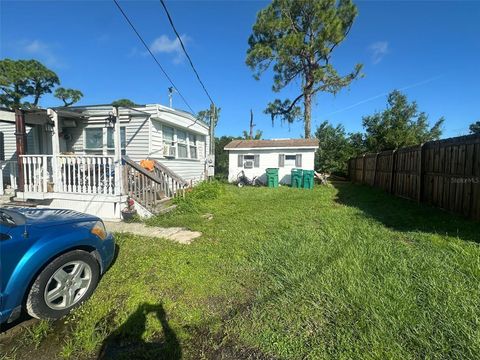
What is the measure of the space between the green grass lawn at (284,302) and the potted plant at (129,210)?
1.59 meters

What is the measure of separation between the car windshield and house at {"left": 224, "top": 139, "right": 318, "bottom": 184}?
1372cm

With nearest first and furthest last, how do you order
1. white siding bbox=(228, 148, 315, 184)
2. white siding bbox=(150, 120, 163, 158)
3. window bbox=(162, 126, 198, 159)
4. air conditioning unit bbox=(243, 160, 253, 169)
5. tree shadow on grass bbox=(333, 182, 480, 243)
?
1. tree shadow on grass bbox=(333, 182, 480, 243)
2. white siding bbox=(150, 120, 163, 158)
3. window bbox=(162, 126, 198, 159)
4. white siding bbox=(228, 148, 315, 184)
5. air conditioning unit bbox=(243, 160, 253, 169)

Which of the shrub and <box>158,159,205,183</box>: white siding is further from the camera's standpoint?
<box>158,159,205,183</box>: white siding

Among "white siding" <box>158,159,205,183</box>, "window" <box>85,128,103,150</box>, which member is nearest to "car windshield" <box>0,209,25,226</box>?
"white siding" <box>158,159,205,183</box>

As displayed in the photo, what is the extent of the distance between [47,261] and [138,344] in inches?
44.6

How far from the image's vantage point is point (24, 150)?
631 cm

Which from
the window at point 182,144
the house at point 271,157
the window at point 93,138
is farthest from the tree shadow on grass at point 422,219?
the window at point 93,138

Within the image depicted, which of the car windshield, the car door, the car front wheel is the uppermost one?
the car windshield

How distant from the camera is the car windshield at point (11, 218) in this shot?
2.23m

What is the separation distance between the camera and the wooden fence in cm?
508

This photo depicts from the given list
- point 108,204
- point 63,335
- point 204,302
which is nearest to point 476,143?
point 204,302

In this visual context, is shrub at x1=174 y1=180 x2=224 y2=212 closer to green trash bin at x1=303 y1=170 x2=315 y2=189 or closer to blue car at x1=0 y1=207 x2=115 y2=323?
blue car at x1=0 y1=207 x2=115 y2=323

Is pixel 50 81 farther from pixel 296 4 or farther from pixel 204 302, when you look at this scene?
pixel 204 302

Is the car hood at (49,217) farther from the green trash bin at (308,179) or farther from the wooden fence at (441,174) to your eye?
the green trash bin at (308,179)
